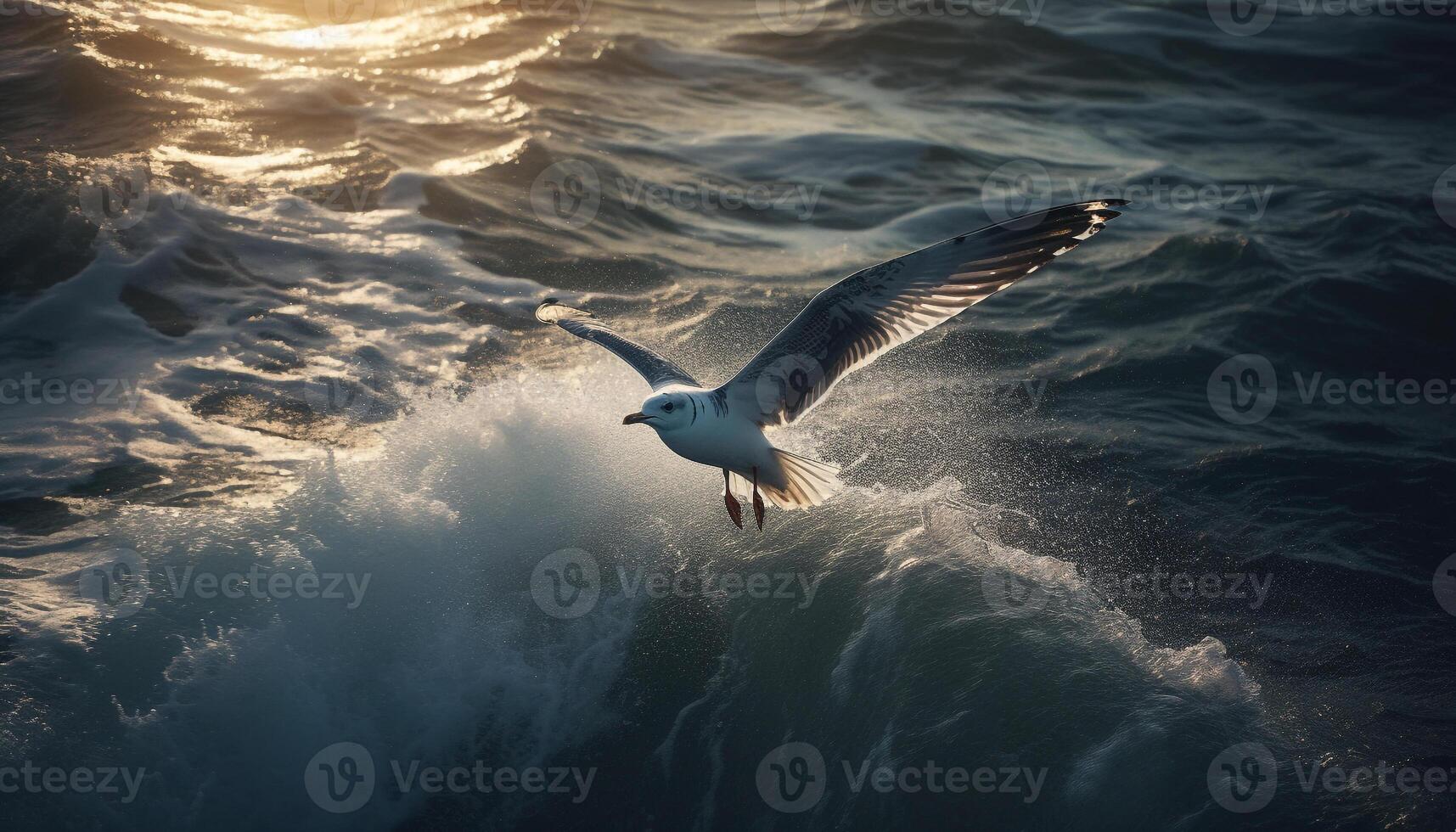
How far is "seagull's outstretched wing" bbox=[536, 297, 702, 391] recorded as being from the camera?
7.12 meters

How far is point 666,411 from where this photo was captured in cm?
614

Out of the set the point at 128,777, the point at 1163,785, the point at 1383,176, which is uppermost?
the point at 1383,176

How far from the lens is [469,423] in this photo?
28.6ft

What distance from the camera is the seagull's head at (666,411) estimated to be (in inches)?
241

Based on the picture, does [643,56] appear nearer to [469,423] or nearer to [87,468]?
[469,423]

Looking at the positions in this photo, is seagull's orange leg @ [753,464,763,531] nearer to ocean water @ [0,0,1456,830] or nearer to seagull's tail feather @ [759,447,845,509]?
seagull's tail feather @ [759,447,845,509]

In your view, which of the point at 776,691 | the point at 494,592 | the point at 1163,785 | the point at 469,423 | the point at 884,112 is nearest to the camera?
the point at 1163,785

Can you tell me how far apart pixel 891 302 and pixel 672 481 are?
3002 mm

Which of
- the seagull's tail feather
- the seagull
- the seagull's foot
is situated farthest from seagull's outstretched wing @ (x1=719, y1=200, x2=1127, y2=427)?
the seagull's foot

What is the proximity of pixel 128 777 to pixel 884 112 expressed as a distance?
13.6 meters

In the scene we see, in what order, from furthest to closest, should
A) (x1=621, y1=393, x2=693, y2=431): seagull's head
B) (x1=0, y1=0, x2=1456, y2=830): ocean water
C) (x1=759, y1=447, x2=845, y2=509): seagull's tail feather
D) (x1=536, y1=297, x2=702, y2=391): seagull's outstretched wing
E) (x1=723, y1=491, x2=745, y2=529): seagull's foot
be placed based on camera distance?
1. (x1=536, y1=297, x2=702, y2=391): seagull's outstretched wing
2. (x1=723, y1=491, x2=745, y2=529): seagull's foot
3. (x1=759, y1=447, x2=845, y2=509): seagull's tail feather
4. (x1=0, y1=0, x2=1456, y2=830): ocean water
5. (x1=621, y1=393, x2=693, y2=431): seagull's head

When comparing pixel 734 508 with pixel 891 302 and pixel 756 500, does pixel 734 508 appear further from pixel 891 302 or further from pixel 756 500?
pixel 891 302

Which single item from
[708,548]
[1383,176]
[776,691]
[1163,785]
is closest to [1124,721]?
[1163,785]

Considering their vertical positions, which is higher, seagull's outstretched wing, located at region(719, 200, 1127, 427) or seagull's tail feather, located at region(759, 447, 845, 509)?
seagull's outstretched wing, located at region(719, 200, 1127, 427)
